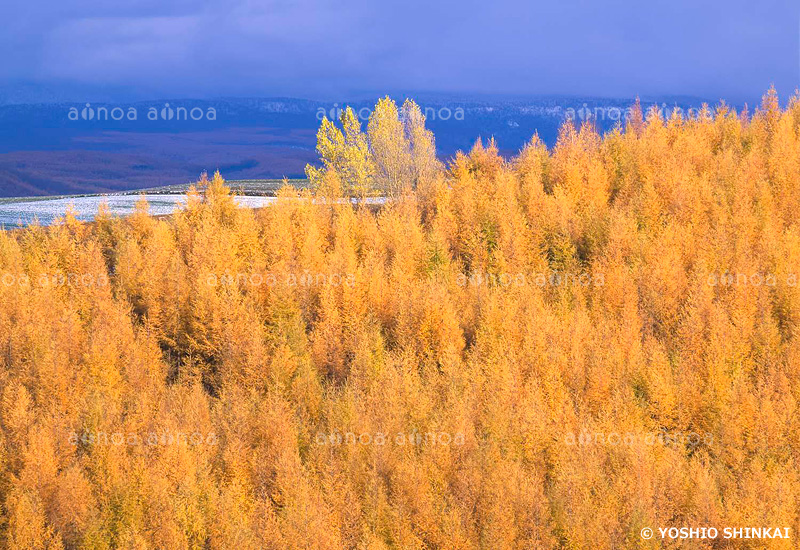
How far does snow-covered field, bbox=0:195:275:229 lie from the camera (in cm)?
8381

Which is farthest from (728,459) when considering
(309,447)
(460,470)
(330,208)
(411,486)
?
(330,208)

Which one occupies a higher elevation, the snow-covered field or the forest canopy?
the snow-covered field

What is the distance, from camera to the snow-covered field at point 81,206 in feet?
275

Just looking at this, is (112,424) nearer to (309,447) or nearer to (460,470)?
(309,447)

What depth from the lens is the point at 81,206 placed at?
301 feet

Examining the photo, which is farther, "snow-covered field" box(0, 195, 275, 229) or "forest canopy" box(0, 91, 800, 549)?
"snow-covered field" box(0, 195, 275, 229)

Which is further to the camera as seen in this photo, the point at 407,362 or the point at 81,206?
the point at 81,206

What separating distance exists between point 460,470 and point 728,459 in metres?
22.2

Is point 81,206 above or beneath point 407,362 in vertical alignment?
above

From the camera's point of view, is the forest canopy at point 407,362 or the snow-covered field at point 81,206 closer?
the forest canopy at point 407,362

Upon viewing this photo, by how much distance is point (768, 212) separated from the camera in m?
98.6

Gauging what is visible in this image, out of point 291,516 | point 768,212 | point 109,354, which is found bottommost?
point 291,516

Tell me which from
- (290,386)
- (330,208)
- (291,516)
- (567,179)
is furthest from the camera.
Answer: (567,179)

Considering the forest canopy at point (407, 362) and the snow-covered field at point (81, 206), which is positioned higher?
the snow-covered field at point (81, 206)
